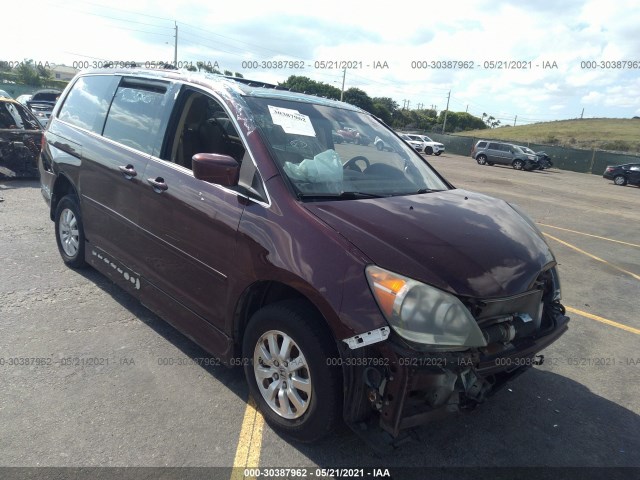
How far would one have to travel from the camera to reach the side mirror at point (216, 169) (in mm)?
2793

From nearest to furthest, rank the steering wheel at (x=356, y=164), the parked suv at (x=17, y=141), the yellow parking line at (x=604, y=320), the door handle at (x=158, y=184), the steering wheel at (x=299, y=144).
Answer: the steering wheel at (x=299, y=144), the door handle at (x=158, y=184), the steering wheel at (x=356, y=164), the yellow parking line at (x=604, y=320), the parked suv at (x=17, y=141)

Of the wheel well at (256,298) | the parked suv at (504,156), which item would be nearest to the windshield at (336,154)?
the wheel well at (256,298)

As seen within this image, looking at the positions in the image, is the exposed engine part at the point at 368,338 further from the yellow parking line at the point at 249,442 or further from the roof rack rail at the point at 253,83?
the roof rack rail at the point at 253,83

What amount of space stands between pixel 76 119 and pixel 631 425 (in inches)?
213

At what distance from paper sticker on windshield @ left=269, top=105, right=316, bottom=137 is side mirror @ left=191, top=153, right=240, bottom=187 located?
0.54 meters

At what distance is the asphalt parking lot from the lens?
262 cm

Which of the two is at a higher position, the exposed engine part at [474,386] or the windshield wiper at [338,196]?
the windshield wiper at [338,196]

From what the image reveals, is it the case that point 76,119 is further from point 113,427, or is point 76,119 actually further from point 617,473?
point 617,473

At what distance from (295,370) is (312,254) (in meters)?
0.67

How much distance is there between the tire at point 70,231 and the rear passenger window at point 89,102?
2.54ft

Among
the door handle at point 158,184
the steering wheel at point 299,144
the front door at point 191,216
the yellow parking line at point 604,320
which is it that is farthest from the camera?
the yellow parking line at point 604,320

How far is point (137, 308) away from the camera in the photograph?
4.29 m

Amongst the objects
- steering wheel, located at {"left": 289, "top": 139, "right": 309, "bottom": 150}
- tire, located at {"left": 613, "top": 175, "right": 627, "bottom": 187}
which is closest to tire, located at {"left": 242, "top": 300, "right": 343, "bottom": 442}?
steering wheel, located at {"left": 289, "top": 139, "right": 309, "bottom": 150}

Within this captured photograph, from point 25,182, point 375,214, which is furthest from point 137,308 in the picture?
point 25,182
